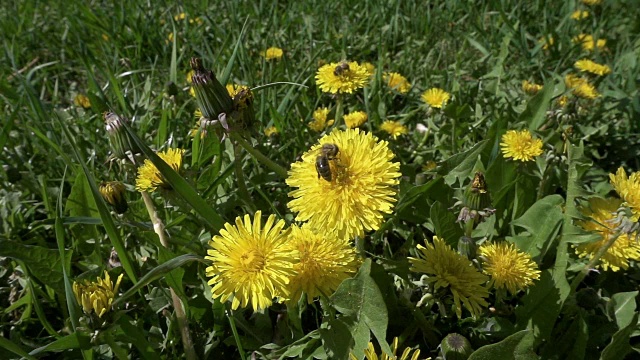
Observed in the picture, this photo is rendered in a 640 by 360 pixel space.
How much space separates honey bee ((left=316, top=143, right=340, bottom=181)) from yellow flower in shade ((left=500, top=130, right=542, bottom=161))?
0.88 meters

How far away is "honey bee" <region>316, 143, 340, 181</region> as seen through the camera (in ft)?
3.58

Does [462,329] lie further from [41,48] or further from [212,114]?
[41,48]

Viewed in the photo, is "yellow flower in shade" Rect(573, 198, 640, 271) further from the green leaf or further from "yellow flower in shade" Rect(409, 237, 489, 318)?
the green leaf

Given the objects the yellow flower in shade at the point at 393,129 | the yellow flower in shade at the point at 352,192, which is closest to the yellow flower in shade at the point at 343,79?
the yellow flower in shade at the point at 393,129

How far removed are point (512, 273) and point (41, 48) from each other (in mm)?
3279

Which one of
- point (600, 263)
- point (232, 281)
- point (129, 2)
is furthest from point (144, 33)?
point (600, 263)

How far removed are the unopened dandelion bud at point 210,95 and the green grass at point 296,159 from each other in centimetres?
10

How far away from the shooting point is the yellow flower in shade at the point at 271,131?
2.08 m

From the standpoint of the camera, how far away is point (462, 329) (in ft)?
4.65

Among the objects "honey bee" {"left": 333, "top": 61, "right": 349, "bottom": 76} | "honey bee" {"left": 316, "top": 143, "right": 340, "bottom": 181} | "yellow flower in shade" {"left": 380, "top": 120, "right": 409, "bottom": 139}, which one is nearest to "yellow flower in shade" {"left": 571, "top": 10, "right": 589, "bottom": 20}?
"yellow flower in shade" {"left": 380, "top": 120, "right": 409, "bottom": 139}

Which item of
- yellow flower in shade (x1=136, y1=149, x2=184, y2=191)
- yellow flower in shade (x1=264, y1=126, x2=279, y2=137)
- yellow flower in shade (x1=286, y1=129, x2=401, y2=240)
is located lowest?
yellow flower in shade (x1=264, y1=126, x2=279, y2=137)

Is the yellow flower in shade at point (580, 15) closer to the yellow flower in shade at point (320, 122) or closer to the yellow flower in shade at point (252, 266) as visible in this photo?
the yellow flower in shade at point (320, 122)

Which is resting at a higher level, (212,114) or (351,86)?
(212,114)

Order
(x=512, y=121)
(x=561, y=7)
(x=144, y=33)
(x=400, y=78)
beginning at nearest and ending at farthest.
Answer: (x=512, y=121), (x=400, y=78), (x=144, y=33), (x=561, y=7)
